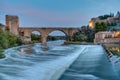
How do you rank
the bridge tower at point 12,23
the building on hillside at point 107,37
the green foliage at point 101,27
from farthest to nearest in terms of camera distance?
1. the bridge tower at point 12,23
2. the green foliage at point 101,27
3. the building on hillside at point 107,37

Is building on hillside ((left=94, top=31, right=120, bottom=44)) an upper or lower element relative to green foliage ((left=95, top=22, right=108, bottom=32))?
lower

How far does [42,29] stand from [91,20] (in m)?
16.3

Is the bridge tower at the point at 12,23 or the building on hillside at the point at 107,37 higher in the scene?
the bridge tower at the point at 12,23

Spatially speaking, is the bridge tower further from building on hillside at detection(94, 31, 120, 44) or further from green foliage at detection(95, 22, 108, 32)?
building on hillside at detection(94, 31, 120, 44)

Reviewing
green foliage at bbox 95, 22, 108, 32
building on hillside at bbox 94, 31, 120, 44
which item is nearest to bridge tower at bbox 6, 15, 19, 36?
green foliage at bbox 95, 22, 108, 32

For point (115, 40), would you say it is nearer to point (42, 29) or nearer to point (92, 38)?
point (92, 38)

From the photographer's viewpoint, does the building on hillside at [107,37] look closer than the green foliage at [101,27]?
Yes

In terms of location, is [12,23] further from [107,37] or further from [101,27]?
[107,37]

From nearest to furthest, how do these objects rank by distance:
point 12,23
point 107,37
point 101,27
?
point 107,37
point 101,27
point 12,23

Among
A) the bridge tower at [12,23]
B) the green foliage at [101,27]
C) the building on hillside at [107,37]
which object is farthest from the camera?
the bridge tower at [12,23]

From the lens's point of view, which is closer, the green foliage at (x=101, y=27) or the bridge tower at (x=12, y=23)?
the green foliage at (x=101, y=27)

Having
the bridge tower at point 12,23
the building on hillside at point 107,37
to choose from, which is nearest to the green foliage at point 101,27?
the building on hillside at point 107,37

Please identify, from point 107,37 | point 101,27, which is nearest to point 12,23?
point 101,27

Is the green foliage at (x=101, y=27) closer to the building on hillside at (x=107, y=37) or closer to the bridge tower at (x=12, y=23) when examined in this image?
the building on hillside at (x=107, y=37)
